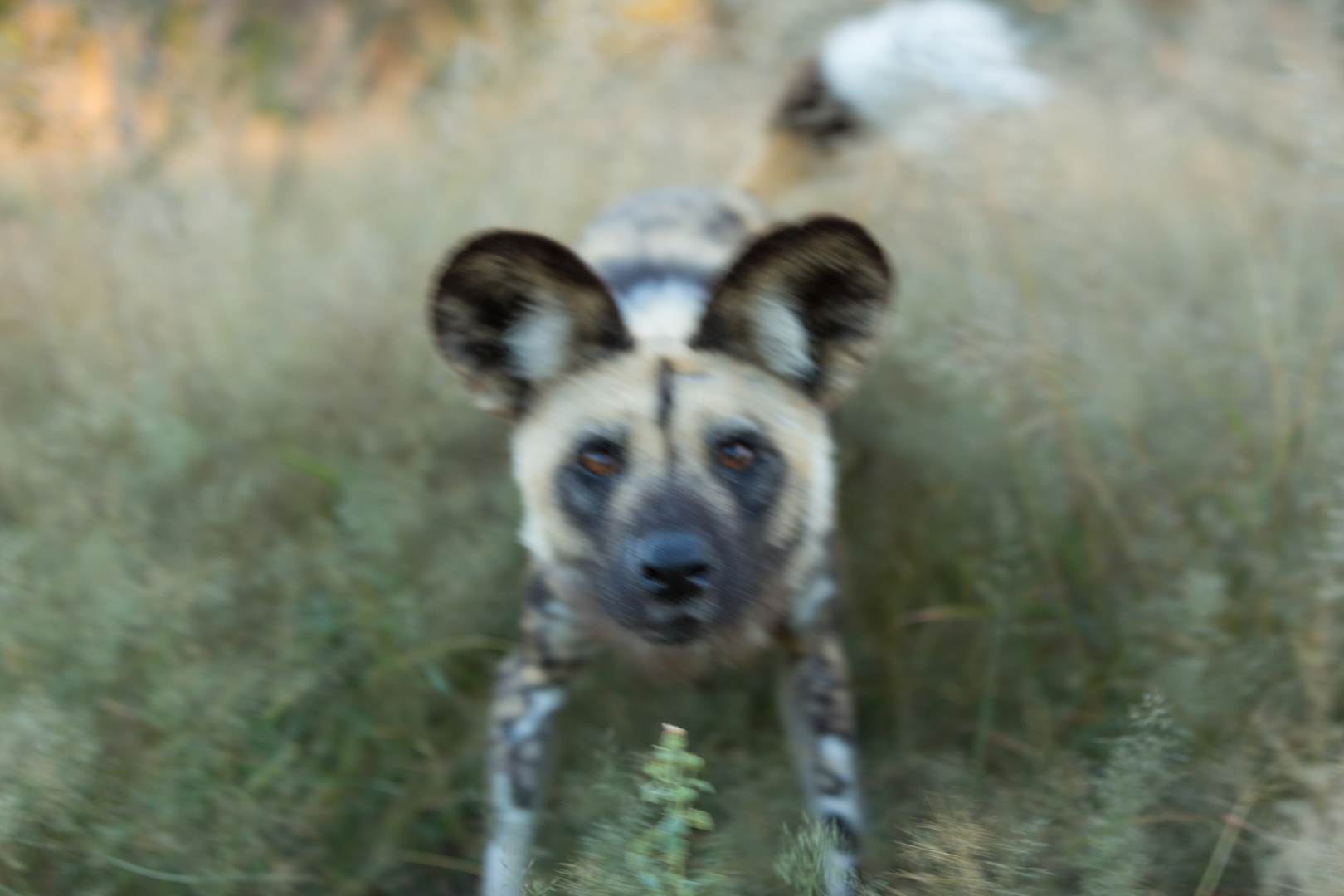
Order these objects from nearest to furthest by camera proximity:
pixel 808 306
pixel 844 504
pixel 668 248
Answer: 1. pixel 808 306
2. pixel 668 248
3. pixel 844 504

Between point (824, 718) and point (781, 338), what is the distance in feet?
2.70

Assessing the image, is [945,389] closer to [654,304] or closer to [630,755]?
[654,304]

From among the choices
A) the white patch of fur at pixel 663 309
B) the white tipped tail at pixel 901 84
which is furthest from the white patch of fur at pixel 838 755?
the white tipped tail at pixel 901 84

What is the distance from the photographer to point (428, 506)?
9.92 feet

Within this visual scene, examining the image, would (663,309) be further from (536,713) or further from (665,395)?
(536,713)

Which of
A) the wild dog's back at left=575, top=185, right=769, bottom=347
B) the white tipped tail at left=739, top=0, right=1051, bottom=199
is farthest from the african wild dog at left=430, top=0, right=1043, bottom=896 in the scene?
the white tipped tail at left=739, top=0, right=1051, bottom=199

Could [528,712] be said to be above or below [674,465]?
below

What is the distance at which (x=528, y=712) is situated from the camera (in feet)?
7.89

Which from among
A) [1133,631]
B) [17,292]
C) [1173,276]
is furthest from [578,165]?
[1133,631]

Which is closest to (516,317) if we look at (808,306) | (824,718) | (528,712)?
(808,306)

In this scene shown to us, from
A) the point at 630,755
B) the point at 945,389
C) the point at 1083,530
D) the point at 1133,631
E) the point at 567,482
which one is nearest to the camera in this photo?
the point at 630,755

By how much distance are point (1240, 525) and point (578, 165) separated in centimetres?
255

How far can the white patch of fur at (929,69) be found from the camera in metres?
3.22

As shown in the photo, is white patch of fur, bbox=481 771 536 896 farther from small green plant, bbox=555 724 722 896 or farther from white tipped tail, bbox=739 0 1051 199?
white tipped tail, bbox=739 0 1051 199
